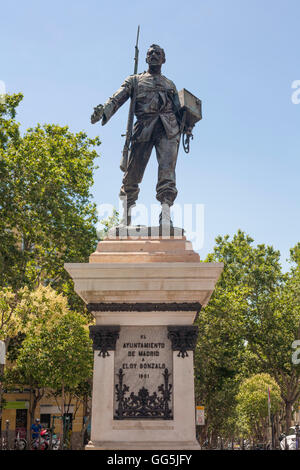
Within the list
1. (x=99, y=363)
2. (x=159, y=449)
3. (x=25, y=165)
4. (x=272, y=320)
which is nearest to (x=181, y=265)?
(x=99, y=363)

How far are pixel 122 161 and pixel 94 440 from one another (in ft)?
14.7

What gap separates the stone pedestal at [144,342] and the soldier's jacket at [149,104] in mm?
2517

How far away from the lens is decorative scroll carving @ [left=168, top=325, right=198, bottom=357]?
23.7 feet

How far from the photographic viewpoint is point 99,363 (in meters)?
7.15

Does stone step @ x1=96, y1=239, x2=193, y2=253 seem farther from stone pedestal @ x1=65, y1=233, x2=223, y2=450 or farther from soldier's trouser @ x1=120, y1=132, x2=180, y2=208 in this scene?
soldier's trouser @ x1=120, y1=132, x2=180, y2=208

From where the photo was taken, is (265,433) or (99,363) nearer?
(99,363)

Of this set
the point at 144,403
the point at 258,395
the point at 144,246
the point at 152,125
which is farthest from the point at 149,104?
the point at 258,395

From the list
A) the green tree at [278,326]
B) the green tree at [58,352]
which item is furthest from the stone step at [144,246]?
the green tree at [278,326]

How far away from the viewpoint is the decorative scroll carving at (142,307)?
7.32m

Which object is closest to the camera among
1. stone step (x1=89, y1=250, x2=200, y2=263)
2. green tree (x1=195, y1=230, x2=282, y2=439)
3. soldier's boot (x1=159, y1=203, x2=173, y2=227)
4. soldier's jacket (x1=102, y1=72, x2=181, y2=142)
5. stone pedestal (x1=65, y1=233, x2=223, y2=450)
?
stone pedestal (x1=65, y1=233, x2=223, y2=450)

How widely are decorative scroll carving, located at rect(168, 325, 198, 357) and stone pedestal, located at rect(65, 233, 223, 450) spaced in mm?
14

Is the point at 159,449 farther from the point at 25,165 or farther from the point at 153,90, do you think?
the point at 25,165

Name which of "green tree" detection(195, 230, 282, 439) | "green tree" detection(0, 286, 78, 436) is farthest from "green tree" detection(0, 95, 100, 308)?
"green tree" detection(195, 230, 282, 439)

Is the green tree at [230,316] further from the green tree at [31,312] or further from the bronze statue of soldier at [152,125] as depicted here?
the bronze statue of soldier at [152,125]
